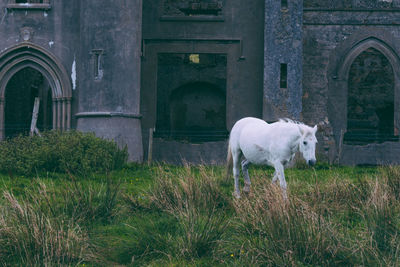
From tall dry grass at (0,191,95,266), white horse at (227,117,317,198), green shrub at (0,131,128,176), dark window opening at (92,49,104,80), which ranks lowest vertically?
tall dry grass at (0,191,95,266)

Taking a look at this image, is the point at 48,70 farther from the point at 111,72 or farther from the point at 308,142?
the point at 308,142

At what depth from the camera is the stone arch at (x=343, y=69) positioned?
1895cm

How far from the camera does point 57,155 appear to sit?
1272 centimetres

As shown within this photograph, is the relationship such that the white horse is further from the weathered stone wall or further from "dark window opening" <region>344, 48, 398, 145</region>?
"dark window opening" <region>344, 48, 398, 145</region>

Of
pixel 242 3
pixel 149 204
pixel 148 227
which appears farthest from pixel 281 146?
pixel 242 3

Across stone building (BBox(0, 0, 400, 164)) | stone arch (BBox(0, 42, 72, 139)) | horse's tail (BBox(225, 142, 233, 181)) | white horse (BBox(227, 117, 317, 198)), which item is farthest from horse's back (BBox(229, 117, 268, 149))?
stone arch (BBox(0, 42, 72, 139))

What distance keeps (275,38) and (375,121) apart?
422 inches

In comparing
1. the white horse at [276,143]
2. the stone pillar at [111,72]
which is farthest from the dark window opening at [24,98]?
the white horse at [276,143]

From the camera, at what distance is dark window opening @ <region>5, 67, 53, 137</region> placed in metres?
23.1

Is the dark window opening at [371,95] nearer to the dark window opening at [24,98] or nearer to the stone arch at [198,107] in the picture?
the stone arch at [198,107]

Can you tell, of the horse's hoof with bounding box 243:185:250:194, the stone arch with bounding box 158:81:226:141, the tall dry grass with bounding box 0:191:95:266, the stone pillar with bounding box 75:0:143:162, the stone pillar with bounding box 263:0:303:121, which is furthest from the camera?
the stone arch with bounding box 158:81:226:141

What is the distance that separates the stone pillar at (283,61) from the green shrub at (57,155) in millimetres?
6302

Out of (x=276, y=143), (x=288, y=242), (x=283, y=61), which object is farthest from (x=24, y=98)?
(x=288, y=242)

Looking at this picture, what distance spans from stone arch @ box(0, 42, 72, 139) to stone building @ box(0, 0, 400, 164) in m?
0.03
